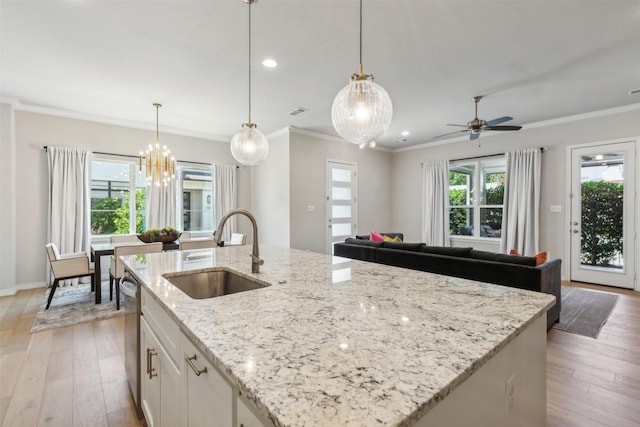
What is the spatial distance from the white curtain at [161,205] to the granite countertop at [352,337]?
173 inches

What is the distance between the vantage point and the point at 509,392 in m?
0.94

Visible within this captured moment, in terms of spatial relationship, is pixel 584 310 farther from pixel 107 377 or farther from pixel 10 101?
pixel 10 101

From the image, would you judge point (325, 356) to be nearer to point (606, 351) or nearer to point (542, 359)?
point (542, 359)

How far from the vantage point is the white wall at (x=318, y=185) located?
5754mm

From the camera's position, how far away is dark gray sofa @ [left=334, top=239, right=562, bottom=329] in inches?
113

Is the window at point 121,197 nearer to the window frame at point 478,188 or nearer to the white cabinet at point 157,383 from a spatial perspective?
the white cabinet at point 157,383

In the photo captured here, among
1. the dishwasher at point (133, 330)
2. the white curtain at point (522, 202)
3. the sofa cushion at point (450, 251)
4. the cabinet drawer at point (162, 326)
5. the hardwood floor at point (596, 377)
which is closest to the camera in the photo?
the cabinet drawer at point (162, 326)

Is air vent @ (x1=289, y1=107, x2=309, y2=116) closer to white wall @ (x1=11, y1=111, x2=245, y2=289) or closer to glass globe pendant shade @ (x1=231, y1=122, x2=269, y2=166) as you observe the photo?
glass globe pendant shade @ (x1=231, y1=122, x2=269, y2=166)

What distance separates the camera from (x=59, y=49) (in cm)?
289

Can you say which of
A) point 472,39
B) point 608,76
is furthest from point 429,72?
point 608,76

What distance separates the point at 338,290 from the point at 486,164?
6.00 metres

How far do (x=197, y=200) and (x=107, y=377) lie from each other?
426 centimetres

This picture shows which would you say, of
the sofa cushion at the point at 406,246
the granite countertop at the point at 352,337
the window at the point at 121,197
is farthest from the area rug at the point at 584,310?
the window at the point at 121,197

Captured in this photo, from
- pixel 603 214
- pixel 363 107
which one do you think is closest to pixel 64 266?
pixel 363 107
